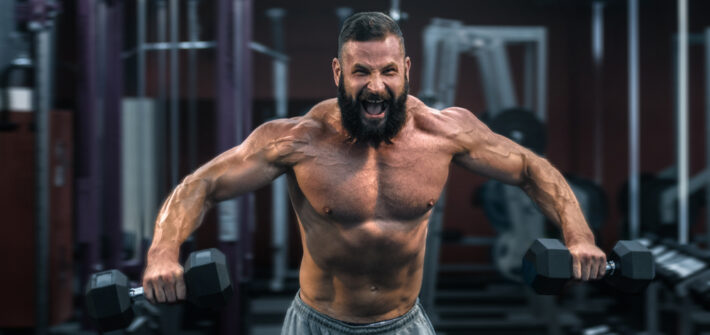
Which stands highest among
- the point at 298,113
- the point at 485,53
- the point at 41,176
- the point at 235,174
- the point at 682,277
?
the point at 485,53

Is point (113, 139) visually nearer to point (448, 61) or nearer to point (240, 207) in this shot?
point (240, 207)

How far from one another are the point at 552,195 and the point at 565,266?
0.26 meters

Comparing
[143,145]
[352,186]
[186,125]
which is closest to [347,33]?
[352,186]

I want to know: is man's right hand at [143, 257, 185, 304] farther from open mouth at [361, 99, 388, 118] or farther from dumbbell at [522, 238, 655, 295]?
dumbbell at [522, 238, 655, 295]

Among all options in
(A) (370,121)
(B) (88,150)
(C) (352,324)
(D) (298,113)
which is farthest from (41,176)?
(D) (298,113)

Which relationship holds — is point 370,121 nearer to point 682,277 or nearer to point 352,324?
point 352,324

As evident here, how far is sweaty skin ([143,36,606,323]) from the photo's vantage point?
1.37 meters

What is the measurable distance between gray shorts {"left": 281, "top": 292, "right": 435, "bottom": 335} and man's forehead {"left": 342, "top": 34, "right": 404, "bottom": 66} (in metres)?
0.63

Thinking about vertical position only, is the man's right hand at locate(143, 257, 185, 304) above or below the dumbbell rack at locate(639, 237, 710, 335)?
above

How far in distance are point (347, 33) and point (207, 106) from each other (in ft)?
13.9

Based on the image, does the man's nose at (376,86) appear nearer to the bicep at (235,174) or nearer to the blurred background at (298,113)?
the bicep at (235,174)

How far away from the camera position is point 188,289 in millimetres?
1185

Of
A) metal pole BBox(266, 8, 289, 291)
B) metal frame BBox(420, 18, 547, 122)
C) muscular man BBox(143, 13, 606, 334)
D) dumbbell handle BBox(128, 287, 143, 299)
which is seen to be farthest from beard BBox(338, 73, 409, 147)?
metal pole BBox(266, 8, 289, 291)

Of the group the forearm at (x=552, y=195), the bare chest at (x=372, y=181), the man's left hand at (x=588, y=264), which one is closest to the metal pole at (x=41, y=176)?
the bare chest at (x=372, y=181)
